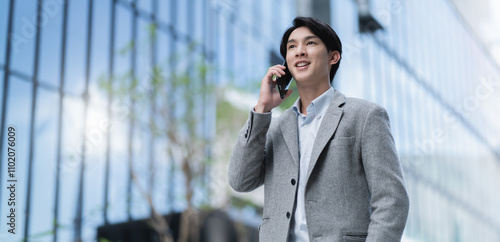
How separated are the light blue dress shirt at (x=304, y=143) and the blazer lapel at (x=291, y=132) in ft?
0.06

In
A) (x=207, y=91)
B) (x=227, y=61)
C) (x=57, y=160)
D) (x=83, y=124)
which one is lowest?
(x=57, y=160)

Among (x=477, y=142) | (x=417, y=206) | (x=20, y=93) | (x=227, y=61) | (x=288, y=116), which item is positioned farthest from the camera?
(x=477, y=142)

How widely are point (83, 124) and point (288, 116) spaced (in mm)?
5317

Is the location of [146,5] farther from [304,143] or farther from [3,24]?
[304,143]

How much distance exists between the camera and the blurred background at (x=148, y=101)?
588cm

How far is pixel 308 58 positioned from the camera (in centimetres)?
162

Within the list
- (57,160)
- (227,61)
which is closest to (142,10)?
→ (227,61)

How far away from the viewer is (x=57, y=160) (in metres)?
6.19

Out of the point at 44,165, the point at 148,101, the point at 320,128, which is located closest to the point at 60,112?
the point at 44,165

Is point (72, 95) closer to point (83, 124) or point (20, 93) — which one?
point (83, 124)

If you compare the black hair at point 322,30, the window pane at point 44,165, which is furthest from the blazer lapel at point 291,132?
the window pane at point 44,165

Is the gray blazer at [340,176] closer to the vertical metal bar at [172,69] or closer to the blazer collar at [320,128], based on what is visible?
the blazer collar at [320,128]

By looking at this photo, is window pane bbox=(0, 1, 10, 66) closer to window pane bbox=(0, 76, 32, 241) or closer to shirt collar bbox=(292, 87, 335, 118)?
window pane bbox=(0, 76, 32, 241)

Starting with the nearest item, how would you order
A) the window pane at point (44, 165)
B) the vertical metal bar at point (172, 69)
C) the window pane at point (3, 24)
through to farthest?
the window pane at point (3, 24)
the window pane at point (44, 165)
the vertical metal bar at point (172, 69)
